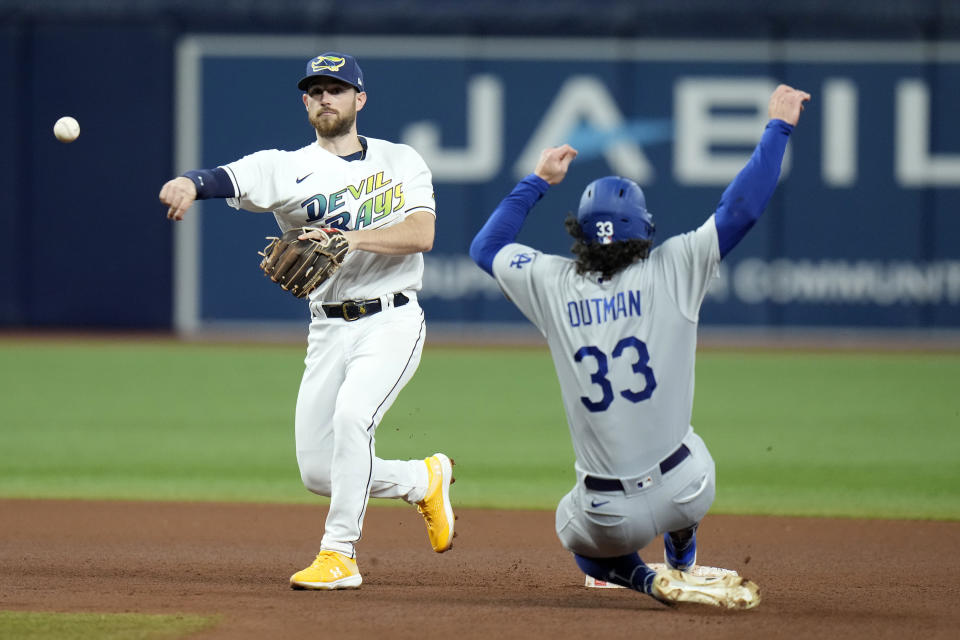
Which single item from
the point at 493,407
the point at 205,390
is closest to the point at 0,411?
the point at 205,390

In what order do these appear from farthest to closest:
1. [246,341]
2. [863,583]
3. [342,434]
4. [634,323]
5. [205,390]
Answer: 1. [246,341]
2. [205,390]
3. [863,583]
4. [342,434]
5. [634,323]

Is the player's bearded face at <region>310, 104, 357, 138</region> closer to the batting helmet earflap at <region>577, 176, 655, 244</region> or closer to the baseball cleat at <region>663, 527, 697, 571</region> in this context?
the batting helmet earflap at <region>577, 176, 655, 244</region>

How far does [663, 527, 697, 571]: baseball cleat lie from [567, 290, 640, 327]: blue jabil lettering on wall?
83 centimetres

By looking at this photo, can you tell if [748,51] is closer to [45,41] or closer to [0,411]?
[45,41]

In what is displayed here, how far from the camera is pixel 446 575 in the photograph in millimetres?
5609

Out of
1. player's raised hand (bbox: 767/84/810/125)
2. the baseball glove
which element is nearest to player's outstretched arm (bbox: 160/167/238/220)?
the baseball glove

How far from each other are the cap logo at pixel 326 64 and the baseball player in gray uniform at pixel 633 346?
1.28m

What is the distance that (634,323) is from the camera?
4.45 m

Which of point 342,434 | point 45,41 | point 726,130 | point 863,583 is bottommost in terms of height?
point 863,583

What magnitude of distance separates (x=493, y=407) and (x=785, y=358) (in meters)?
5.33

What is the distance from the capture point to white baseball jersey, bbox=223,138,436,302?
5398 millimetres

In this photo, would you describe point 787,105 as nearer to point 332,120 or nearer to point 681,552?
point 681,552

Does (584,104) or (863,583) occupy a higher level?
(584,104)

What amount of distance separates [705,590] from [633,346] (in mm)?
897
